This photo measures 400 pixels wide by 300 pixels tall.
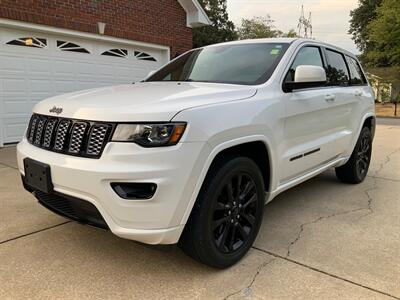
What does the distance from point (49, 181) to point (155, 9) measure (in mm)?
9389

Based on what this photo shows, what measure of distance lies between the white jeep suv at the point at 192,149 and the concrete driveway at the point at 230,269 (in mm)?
238

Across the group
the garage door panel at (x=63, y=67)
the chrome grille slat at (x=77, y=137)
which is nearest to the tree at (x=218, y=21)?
the garage door panel at (x=63, y=67)

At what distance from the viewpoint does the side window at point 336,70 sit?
456 centimetres

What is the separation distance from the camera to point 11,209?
4273mm

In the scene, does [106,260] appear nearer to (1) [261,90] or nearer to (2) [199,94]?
(2) [199,94]

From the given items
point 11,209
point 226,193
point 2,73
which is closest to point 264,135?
point 226,193

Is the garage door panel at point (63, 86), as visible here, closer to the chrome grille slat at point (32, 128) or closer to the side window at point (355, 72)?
the chrome grille slat at point (32, 128)

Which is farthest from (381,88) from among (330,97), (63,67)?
(330,97)

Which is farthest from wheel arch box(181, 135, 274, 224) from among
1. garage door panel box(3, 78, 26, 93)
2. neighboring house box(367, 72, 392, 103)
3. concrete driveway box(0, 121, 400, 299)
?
neighboring house box(367, 72, 392, 103)

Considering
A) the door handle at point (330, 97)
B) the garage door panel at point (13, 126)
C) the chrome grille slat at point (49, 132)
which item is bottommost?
the garage door panel at point (13, 126)

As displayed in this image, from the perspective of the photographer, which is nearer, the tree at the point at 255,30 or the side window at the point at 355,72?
the side window at the point at 355,72

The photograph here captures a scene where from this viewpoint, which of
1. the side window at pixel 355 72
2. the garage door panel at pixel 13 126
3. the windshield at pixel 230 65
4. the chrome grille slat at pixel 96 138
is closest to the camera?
the chrome grille slat at pixel 96 138

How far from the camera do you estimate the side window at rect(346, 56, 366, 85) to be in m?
5.20

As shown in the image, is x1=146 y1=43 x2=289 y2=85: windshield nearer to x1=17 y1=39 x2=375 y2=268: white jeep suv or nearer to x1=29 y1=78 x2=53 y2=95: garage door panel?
x1=17 y1=39 x2=375 y2=268: white jeep suv
